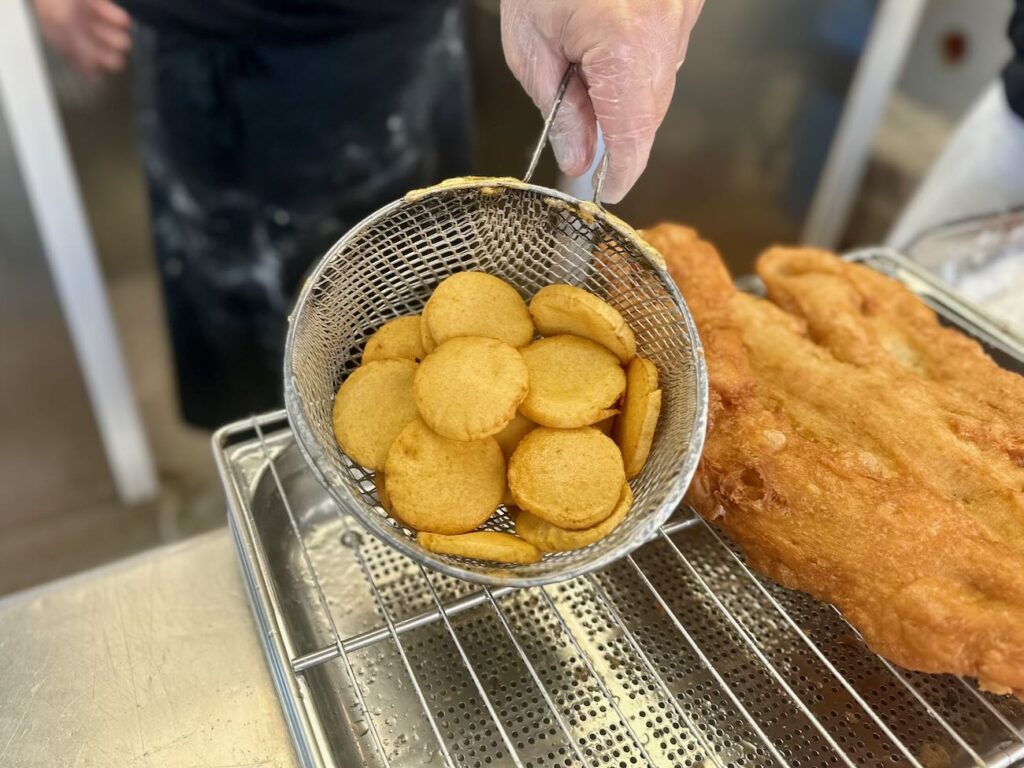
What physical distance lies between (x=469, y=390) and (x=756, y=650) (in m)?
0.46

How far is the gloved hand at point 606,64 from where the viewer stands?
896mm

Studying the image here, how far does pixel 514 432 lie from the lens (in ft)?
3.19

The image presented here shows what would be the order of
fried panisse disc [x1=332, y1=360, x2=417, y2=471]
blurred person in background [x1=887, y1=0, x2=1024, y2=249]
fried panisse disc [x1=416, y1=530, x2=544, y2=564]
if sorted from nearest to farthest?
fried panisse disc [x1=416, y1=530, x2=544, y2=564] < fried panisse disc [x1=332, y1=360, x2=417, y2=471] < blurred person in background [x1=887, y1=0, x2=1024, y2=249]

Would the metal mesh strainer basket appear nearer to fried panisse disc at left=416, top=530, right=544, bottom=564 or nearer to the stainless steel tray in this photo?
fried panisse disc at left=416, top=530, right=544, bottom=564

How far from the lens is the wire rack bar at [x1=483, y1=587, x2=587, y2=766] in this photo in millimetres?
837

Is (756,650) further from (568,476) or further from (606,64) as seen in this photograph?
(606,64)

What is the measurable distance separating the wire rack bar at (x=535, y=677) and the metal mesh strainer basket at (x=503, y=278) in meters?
0.10

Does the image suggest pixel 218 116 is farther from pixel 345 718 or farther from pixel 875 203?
pixel 875 203

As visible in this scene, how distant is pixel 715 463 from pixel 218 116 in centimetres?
140

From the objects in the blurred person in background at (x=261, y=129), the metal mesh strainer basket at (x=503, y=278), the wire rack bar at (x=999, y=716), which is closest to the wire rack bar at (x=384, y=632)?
the metal mesh strainer basket at (x=503, y=278)

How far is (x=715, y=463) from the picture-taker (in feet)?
3.30

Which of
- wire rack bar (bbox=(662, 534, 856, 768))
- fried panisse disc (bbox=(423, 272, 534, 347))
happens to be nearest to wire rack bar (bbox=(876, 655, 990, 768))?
wire rack bar (bbox=(662, 534, 856, 768))

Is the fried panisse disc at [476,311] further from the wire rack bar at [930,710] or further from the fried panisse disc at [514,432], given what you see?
the wire rack bar at [930,710]

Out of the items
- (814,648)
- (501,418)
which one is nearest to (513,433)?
(501,418)
